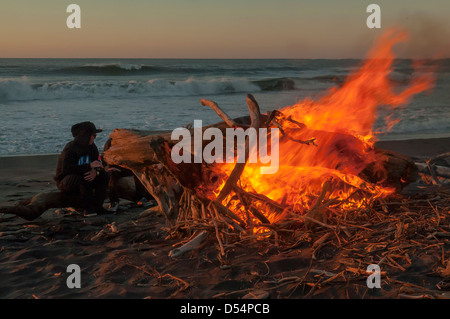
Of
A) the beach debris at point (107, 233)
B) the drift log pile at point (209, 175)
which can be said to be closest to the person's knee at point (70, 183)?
the beach debris at point (107, 233)

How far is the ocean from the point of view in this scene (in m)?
13.7

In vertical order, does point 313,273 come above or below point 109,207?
below

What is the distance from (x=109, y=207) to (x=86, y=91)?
19295 millimetres

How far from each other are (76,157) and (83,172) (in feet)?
0.81

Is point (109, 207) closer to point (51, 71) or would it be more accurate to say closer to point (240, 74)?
point (51, 71)

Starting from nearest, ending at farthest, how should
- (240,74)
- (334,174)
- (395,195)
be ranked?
(334,174) → (395,195) → (240,74)

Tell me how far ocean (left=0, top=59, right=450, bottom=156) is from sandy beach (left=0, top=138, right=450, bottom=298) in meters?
3.40

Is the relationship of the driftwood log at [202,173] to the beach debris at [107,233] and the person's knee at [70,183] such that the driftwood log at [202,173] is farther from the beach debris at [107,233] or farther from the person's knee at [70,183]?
the person's knee at [70,183]

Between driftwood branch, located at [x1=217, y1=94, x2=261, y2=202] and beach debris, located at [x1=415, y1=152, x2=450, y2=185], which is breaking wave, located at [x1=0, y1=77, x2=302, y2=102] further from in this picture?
beach debris, located at [x1=415, y1=152, x2=450, y2=185]

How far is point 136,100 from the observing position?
22.5 meters

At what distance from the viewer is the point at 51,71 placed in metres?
31.4

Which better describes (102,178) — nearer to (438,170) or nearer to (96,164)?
(96,164)
